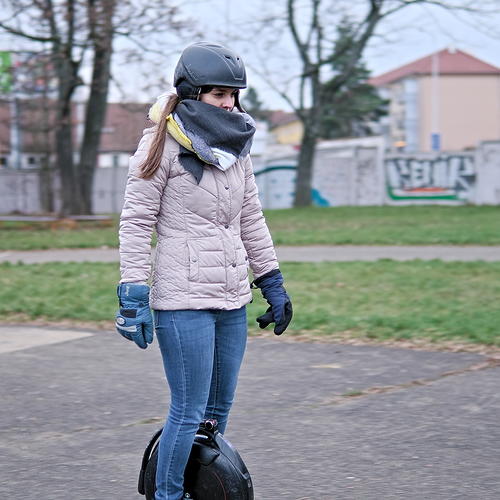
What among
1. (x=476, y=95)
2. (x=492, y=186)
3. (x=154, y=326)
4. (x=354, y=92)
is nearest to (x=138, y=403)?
(x=154, y=326)

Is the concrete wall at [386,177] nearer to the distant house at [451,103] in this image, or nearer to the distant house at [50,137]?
the distant house at [50,137]

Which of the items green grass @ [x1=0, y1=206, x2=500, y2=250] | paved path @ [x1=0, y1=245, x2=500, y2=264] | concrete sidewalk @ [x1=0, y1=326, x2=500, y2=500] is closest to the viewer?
concrete sidewalk @ [x1=0, y1=326, x2=500, y2=500]

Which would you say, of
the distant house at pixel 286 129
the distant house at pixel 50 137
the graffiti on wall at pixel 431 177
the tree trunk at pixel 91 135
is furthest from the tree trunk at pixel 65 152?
the distant house at pixel 286 129

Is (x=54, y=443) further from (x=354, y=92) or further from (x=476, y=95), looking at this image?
(x=476, y=95)

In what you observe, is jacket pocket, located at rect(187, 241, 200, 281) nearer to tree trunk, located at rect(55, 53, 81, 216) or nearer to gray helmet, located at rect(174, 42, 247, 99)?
gray helmet, located at rect(174, 42, 247, 99)

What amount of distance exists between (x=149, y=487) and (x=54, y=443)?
1.36 metres

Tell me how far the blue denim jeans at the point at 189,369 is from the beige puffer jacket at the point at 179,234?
0.07 metres

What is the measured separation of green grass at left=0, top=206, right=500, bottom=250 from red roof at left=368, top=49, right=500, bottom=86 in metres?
58.7

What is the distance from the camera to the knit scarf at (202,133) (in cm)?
310

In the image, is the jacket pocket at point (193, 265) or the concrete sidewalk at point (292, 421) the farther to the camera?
the concrete sidewalk at point (292, 421)

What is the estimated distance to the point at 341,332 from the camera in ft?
24.3

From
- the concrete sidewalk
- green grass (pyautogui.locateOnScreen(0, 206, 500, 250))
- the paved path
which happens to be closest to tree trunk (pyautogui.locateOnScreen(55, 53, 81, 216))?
green grass (pyautogui.locateOnScreen(0, 206, 500, 250))

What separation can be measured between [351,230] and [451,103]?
223 ft

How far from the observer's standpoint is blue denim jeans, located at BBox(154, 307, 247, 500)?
3.14 meters
